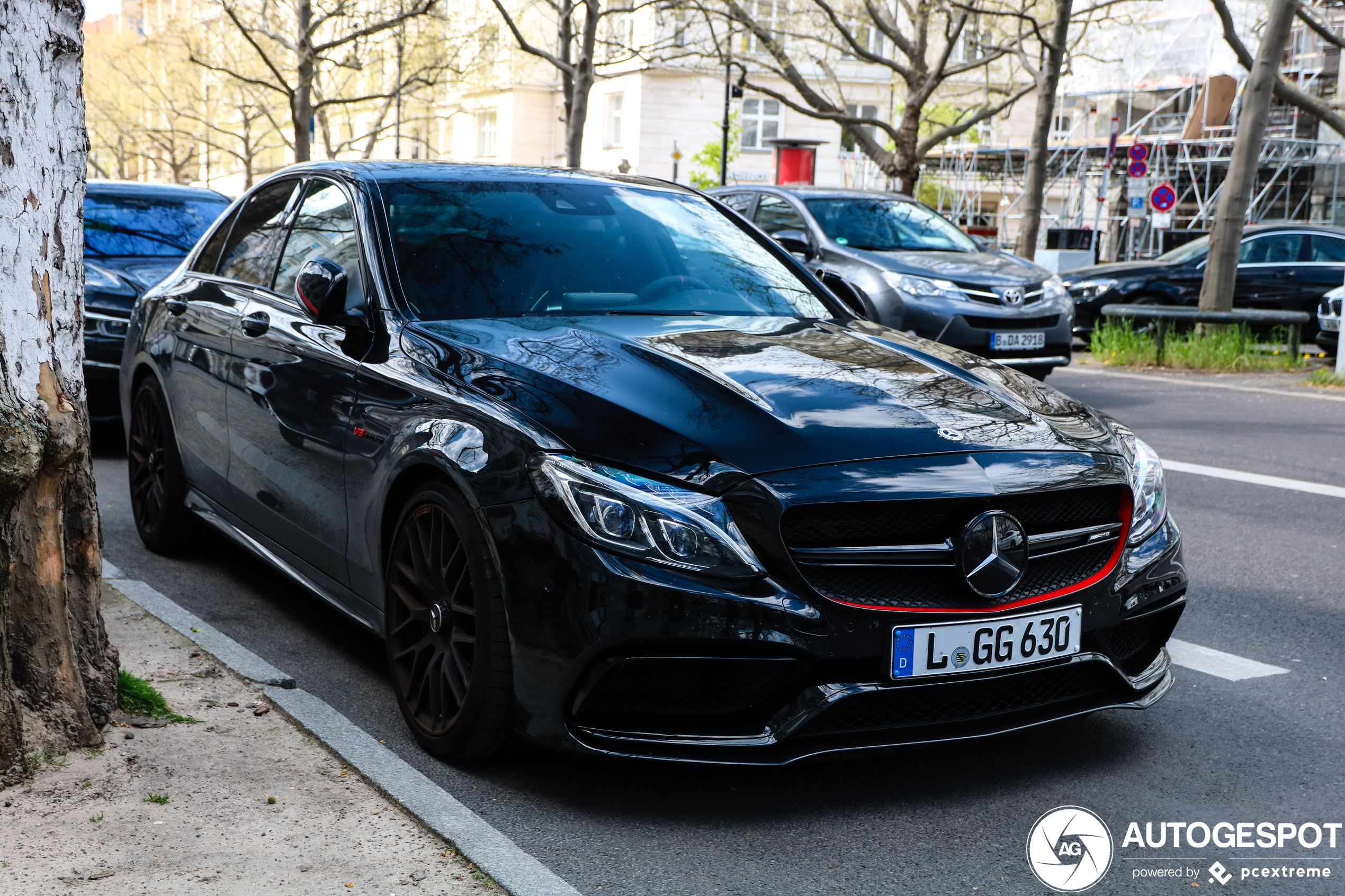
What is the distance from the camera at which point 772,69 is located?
3056 centimetres

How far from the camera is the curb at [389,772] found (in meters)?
2.93

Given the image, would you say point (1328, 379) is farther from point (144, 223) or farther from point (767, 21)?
point (767, 21)

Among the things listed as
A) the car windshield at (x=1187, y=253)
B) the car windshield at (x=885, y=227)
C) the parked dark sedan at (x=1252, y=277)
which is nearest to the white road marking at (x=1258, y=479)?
the car windshield at (x=885, y=227)

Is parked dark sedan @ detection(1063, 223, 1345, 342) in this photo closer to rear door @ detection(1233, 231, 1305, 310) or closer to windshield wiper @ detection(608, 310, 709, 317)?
rear door @ detection(1233, 231, 1305, 310)

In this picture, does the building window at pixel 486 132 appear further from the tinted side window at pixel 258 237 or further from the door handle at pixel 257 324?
the door handle at pixel 257 324

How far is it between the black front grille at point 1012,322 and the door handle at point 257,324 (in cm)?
726

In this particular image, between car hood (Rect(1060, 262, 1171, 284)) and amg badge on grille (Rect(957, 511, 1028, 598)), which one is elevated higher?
car hood (Rect(1060, 262, 1171, 284))

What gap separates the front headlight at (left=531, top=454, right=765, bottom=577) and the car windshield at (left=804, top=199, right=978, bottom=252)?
910 cm

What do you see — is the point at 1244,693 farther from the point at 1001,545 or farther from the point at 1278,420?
the point at 1278,420

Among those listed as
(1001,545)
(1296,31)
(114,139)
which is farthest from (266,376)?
(114,139)

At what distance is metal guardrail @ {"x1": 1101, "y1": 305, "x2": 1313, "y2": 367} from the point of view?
14219 millimetres

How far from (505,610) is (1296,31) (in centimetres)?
4982

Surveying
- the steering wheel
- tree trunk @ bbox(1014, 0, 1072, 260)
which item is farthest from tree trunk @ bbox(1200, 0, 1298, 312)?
the steering wheel

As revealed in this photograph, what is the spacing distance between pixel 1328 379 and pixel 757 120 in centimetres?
5139
